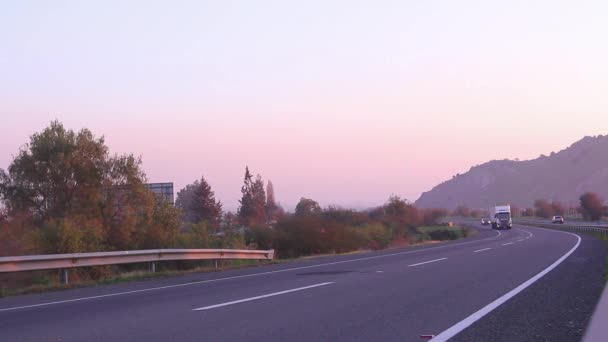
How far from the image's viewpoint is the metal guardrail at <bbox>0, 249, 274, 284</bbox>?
17.8 m

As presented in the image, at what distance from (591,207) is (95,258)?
378 feet

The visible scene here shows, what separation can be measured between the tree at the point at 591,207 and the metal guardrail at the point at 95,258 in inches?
4116

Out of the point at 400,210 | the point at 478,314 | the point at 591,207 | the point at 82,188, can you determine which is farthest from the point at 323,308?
the point at 591,207

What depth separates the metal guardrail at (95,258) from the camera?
1777 cm

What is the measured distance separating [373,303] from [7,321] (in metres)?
6.14

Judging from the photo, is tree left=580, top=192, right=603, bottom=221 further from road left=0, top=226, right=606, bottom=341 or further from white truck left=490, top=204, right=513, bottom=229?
road left=0, top=226, right=606, bottom=341

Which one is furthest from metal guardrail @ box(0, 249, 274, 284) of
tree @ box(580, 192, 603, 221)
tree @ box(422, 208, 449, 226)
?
tree @ box(580, 192, 603, 221)

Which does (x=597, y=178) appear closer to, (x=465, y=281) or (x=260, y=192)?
(x=260, y=192)

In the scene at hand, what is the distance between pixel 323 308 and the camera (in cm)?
1225

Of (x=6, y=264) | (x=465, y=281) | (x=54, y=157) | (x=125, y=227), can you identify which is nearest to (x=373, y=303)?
(x=465, y=281)

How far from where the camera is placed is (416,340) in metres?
9.13

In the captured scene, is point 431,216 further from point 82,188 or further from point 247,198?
point 82,188

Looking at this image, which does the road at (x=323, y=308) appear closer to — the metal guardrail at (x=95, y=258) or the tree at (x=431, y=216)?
the metal guardrail at (x=95, y=258)

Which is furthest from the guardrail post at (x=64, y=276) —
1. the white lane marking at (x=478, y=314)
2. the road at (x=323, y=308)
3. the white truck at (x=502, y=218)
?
the white truck at (x=502, y=218)
